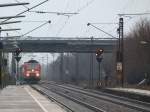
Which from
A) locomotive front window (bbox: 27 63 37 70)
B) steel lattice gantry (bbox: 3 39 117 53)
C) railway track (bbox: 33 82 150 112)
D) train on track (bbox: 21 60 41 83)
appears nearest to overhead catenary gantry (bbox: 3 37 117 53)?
steel lattice gantry (bbox: 3 39 117 53)

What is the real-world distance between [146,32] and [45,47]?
2241 cm

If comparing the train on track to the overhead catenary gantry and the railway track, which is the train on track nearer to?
the overhead catenary gantry

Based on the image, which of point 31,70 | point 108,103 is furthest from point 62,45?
point 108,103

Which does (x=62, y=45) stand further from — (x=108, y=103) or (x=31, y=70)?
(x=108, y=103)

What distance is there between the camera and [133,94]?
49.5m

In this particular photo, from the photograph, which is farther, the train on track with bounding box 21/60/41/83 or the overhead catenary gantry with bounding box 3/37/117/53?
the overhead catenary gantry with bounding box 3/37/117/53

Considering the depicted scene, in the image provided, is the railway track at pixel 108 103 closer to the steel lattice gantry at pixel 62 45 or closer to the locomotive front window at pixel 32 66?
the locomotive front window at pixel 32 66

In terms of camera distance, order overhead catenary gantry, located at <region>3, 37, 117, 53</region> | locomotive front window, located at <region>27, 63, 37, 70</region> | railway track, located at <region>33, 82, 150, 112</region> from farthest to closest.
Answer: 1. overhead catenary gantry, located at <region>3, 37, 117, 53</region>
2. locomotive front window, located at <region>27, 63, 37, 70</region>
3. railway track, located at <region>33, 82, 150, 112</region>

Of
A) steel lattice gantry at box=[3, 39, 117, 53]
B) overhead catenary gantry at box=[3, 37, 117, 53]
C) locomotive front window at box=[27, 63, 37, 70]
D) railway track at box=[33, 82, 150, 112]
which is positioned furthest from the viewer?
steel lattice gantry at box=[3, 39, 117, 53]

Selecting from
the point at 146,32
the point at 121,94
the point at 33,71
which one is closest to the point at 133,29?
the point at 146,32

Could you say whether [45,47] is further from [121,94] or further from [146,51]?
[121,94]

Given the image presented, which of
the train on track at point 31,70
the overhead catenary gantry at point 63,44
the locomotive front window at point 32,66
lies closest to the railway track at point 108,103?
the locomotive front window at point 32,66

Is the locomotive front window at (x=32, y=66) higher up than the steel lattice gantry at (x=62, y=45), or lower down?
lower down

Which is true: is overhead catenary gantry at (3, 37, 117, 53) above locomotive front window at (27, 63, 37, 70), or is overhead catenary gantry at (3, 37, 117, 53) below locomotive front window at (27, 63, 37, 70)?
above
